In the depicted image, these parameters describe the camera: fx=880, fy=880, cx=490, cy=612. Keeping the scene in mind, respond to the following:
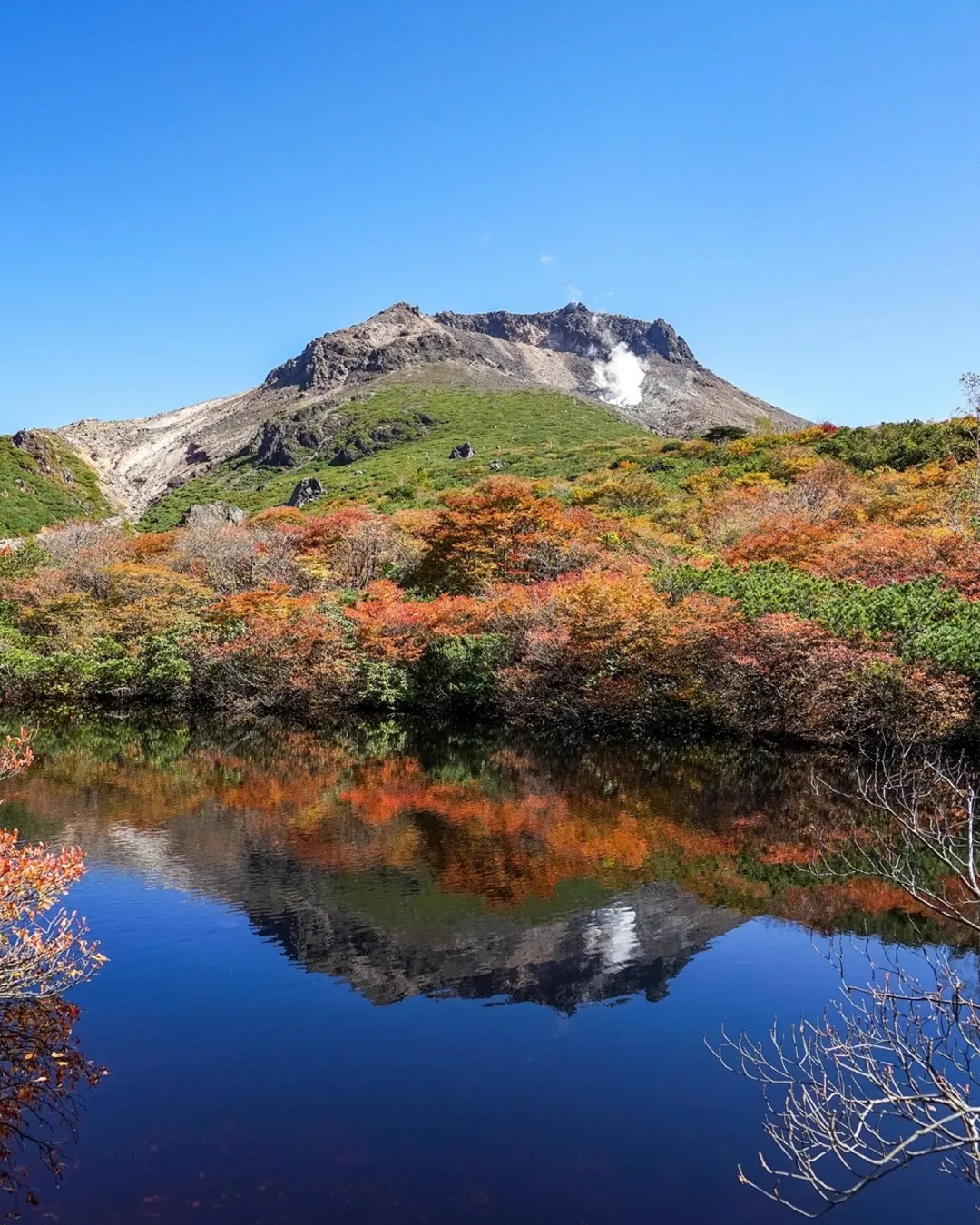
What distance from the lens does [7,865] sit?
9.09 m

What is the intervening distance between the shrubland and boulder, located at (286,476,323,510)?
21688mm

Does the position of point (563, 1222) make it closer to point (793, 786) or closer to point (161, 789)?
point (793, 786)

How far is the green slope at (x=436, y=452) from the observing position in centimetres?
7494

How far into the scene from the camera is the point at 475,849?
18.0m

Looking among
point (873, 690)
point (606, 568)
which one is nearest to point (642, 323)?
point (606, 568)

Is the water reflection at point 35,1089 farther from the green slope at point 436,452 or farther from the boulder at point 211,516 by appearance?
the green slope at point 436,452

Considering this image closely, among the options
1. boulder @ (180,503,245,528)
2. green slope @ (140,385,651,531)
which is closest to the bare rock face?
green slope @ (140,385,651,531)

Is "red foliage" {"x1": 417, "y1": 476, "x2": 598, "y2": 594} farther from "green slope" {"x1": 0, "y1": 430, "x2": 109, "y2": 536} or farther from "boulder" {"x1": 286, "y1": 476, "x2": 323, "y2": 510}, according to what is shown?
"green slope" {"x1": 0, "y1": 430, "x2": 109, "y2": 536}

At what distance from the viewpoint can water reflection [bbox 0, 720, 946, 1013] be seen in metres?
13.0

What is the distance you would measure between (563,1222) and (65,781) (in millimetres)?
21133

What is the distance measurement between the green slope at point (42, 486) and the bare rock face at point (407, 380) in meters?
6.27

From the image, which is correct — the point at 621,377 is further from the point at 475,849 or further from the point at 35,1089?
the point at 35,1089

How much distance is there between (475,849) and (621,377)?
16005 centimetres

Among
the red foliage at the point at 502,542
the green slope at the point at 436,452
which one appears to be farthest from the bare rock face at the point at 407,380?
the red foliage at the point at 502,542
